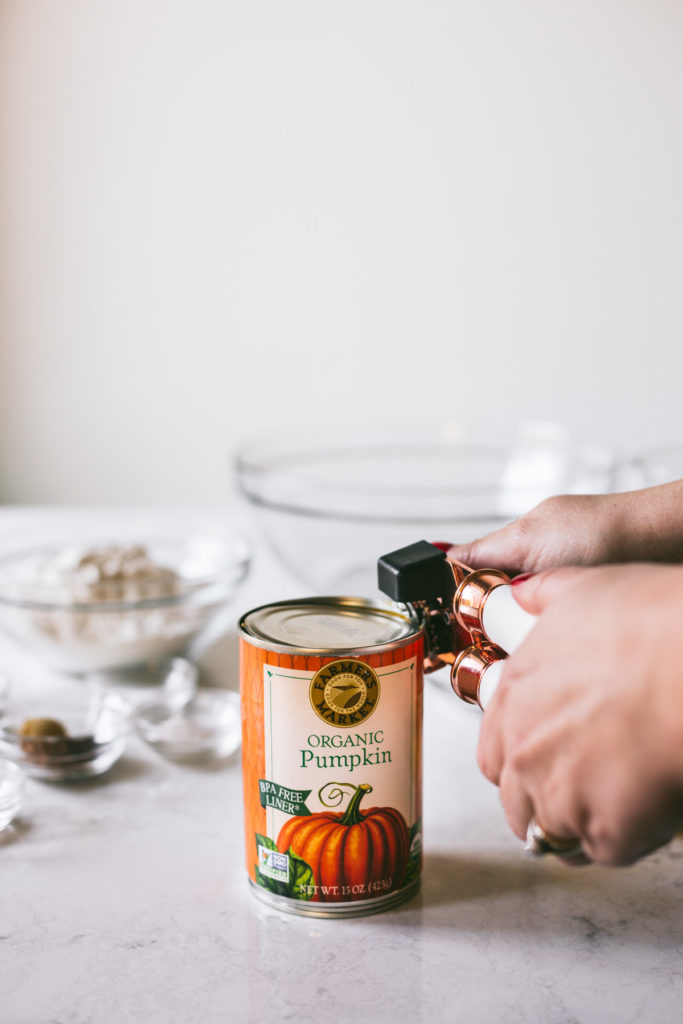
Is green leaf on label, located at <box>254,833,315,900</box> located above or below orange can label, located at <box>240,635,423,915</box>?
below

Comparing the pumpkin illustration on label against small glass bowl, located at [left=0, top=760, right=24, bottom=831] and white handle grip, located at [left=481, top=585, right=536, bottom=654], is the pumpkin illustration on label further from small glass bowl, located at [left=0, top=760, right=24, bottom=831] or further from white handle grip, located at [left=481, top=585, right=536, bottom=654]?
small glass bowl, located at [left=0, top=760, right=24, bottom=831]

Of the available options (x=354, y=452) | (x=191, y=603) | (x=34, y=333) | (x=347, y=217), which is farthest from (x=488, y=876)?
(x=34, y=333)

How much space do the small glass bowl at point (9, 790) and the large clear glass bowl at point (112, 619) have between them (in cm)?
19

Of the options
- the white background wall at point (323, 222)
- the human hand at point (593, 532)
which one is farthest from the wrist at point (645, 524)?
the white background wall at point (323, 222)

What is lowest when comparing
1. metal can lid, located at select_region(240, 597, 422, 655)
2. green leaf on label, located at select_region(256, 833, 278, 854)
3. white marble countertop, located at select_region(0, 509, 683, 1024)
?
white marble countertop, located at select_region(0, 509, 683, 1024)

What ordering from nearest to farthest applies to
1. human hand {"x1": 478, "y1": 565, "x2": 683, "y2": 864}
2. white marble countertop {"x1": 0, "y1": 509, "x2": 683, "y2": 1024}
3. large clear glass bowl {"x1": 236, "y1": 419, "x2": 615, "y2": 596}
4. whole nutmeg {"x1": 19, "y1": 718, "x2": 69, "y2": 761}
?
1. human hand {"x1": 478, "y1": 565, "x2": 683, "y2": 864}
2. white marble countertop {"x1": 0, "y1": 509, "x2": 683, "y2": 1024}
3. whole nutmeg {"x1": 19, "y1": 718, "x2": 69, "y2": 761}
4. large clear glass bowl {"x1": 236, "y1": 419, "x2": 615, "y2": 596}

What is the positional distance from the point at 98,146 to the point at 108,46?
331 millimetres

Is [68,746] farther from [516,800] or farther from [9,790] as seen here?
[516,800]

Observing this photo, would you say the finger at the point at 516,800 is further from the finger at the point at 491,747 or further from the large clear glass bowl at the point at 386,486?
the large clear glass bowl at the point at 386,486

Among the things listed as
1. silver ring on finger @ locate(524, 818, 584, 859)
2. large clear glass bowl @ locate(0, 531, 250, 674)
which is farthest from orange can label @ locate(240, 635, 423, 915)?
large clear glass bowl @ locate(0, 531, 250, 674)

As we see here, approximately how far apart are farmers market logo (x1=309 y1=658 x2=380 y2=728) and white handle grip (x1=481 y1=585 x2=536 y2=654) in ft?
0.24

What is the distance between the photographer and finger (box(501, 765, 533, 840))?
456 mm

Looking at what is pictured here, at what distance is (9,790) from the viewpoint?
0.68m

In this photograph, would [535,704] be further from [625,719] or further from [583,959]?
[583,959]
